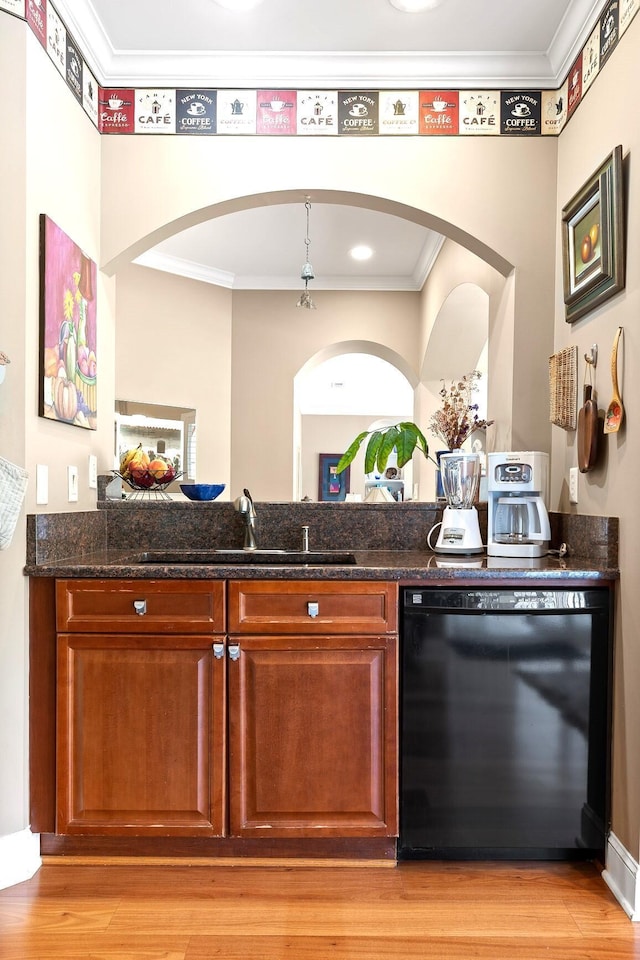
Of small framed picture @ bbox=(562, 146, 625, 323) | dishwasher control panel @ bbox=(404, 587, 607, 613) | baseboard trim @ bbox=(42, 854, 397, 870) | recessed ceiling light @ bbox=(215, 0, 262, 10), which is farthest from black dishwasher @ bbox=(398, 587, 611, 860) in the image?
recessed ceiling light @ bbox=(215, 0, 262, 10)

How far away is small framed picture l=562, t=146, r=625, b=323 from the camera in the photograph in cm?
193

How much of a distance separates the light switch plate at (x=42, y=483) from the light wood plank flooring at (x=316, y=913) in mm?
1126

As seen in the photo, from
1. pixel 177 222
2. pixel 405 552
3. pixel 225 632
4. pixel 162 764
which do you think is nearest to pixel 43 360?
pixel 177 222

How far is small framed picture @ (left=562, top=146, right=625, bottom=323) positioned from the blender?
2.06ft

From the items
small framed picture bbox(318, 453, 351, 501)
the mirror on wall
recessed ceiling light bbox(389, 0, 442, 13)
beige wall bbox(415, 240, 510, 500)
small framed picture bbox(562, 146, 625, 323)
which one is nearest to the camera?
small framed picture bbox(562, 146, 625, 323)

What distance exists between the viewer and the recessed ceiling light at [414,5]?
2152mm

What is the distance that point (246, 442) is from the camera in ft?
17.4

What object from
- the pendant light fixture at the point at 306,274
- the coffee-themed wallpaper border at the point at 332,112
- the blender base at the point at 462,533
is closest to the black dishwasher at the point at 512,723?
the blender base at the point at 462,533

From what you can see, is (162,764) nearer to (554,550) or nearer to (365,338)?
(554,550)

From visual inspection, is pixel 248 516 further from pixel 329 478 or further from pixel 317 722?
pixel 329 478

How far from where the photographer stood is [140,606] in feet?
6.59

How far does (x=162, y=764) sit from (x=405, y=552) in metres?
1.14

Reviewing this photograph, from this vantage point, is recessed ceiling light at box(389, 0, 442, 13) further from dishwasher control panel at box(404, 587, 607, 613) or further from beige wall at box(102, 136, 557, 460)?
dishwasher control panel at box(404, 587, 607, 613)

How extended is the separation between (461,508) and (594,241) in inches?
38.0
